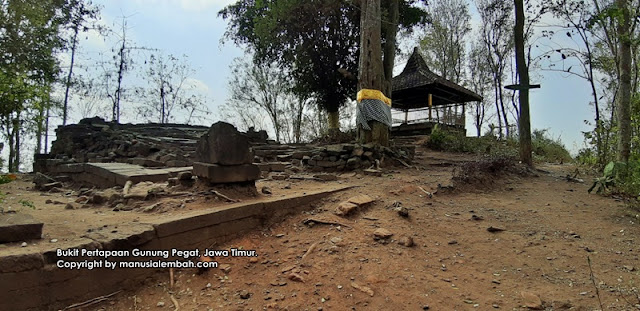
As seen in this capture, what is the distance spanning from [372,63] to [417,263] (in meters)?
6.51

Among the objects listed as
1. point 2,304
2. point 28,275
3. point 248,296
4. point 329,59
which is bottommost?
point 248,296

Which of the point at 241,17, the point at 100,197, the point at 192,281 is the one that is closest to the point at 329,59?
the point at 241,17

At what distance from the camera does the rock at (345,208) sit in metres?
3.79

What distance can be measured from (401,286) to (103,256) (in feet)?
7.32

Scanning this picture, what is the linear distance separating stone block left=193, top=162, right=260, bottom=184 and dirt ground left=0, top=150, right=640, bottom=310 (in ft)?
1.10

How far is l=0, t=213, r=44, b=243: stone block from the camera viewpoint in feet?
7.52

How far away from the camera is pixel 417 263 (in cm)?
293

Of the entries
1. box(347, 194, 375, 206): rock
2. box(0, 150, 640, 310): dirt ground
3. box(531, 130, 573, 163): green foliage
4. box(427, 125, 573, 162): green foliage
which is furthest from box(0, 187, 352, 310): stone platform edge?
box(531, 130, 573, 163): green foliage

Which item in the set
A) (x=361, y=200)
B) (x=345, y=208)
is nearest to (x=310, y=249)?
(x=345, y=208)

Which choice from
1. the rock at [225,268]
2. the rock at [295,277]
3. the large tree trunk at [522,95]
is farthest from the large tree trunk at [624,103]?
the rock at [225,268]

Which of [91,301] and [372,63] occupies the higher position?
[372,63]

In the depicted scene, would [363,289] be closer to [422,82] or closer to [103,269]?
[103,269]

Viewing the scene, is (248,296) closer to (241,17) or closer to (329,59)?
(329,59)

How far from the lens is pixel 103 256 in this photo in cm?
244
